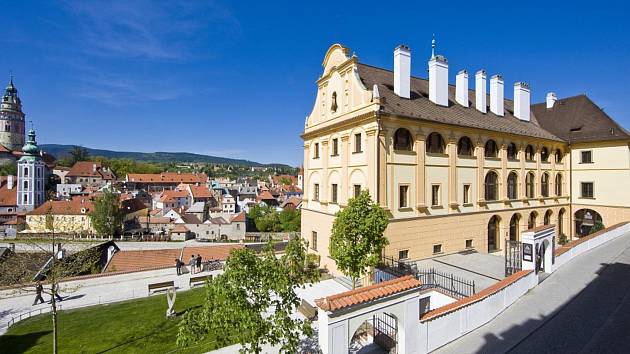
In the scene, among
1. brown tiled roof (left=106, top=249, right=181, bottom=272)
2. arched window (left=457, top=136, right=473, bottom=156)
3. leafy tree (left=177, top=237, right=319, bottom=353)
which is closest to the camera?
leafy tree (left=177, top=237, right=319, bottom=353)

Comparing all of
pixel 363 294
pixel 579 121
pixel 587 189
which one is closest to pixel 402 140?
pixel 363 294

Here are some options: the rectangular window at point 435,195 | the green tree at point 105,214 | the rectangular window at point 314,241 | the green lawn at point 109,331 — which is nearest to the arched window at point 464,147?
the rectangular window at point 435,195

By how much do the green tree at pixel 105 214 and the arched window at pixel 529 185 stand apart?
6644cm

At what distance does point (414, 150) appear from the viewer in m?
19.5

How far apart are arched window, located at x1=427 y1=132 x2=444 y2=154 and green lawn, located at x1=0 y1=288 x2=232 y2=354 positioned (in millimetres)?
16361

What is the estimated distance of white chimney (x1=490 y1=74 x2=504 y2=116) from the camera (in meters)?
26.3

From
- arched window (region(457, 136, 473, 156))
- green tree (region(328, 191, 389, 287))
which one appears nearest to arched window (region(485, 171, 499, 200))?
arched window (region(457, 136, 473, 156))

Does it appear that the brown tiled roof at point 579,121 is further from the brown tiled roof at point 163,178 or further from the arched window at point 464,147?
the brown tiled roof at point 163,178

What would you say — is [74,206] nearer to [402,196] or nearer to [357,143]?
[357,143]

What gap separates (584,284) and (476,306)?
279 inches

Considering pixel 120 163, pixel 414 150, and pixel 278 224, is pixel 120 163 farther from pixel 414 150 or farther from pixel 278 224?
pixel 414 150

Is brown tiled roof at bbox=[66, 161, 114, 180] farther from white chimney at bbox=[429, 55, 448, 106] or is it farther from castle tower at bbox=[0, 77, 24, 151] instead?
white chimney at bbox=[429, 55, 448, 106]

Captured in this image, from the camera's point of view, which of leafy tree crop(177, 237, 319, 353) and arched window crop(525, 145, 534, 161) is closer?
leafy tree crop(177, 237, 319, 353)

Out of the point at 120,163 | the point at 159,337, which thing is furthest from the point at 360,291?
the point at 120,163
